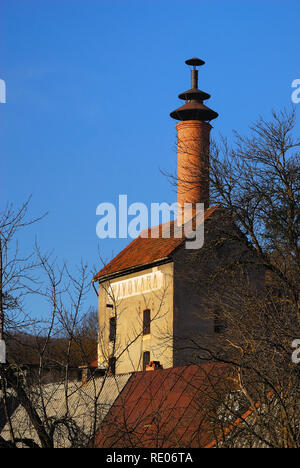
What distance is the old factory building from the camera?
90.1 ft

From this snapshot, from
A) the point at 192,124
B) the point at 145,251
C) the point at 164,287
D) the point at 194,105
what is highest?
the point at 194,105

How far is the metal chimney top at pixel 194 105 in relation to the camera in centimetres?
3466

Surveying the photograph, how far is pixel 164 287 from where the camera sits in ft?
92.0

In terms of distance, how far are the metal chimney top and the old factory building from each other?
0.16ft

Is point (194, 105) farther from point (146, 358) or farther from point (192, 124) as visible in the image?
point (146, 358)

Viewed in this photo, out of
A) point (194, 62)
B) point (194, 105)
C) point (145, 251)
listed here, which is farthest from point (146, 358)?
point (194, 62)

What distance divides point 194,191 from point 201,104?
6118mm

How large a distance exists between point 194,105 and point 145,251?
829 centimetres

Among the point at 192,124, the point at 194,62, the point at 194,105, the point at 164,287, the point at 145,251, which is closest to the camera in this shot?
the point at 164,287

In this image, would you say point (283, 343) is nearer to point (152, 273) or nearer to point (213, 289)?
point (213, 289)

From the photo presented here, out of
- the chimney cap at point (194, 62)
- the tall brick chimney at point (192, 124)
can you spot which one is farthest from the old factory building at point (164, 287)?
the chimney cap at point (194, 62)

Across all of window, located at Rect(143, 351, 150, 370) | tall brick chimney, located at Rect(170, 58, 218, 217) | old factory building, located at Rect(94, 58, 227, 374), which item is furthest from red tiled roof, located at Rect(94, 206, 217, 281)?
window, located at Rect(143, 351, 150, 370)

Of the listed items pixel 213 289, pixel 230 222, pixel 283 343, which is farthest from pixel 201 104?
pixel 283 343
